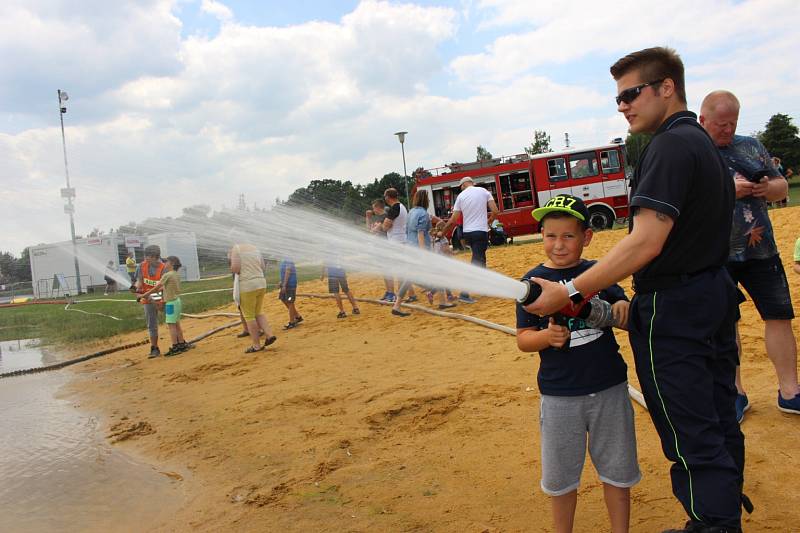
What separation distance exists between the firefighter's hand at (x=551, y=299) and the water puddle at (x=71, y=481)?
316 cm

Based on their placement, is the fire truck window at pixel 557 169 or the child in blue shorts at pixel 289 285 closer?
the child in blue shorts at pixel 289 285

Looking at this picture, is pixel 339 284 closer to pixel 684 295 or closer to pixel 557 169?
pixel 684 295

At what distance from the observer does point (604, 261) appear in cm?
237

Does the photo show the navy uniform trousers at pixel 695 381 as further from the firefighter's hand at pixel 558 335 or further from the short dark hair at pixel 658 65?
the short dark hair at pixel 658 65

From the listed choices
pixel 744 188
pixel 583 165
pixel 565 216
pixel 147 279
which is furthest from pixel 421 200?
pixel 583 165

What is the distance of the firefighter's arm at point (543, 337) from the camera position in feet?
8.59

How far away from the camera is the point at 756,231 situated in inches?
151

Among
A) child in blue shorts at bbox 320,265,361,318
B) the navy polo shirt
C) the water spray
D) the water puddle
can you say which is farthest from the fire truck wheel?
the navy polo shirt

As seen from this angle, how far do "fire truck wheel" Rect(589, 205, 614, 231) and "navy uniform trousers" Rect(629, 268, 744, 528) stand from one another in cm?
2052

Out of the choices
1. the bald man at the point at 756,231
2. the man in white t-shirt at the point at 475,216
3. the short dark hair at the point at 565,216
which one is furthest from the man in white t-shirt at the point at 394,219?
the short dark hair at the point at 565,216

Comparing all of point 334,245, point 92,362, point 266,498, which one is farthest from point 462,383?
point 92,362

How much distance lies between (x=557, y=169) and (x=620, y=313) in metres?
21.5

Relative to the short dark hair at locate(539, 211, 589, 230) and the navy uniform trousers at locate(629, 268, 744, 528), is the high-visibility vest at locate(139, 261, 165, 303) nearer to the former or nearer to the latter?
the short dark hair at locate(539, 211, 589, 230)

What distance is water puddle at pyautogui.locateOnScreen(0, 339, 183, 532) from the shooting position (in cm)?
416
